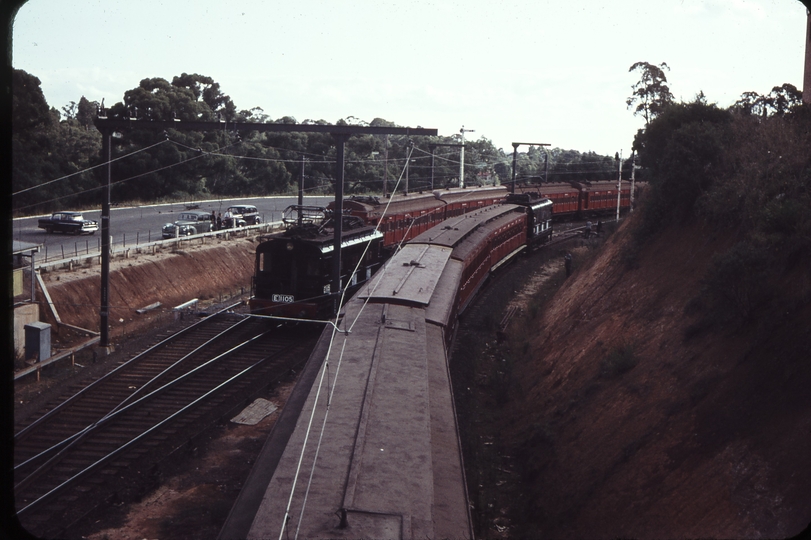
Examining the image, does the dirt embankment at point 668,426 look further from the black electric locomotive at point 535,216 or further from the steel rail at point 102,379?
the black electric locomotive at point 535,216

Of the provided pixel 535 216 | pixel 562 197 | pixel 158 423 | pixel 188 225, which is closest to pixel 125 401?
pixel 158 423

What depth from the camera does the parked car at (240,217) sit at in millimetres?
42969

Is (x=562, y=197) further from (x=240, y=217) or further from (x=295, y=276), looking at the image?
(x=295, y=276)

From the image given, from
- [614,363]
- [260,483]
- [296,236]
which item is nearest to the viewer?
[260,483]

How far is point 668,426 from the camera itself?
38.8ft

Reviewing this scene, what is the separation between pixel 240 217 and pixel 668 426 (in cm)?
3606

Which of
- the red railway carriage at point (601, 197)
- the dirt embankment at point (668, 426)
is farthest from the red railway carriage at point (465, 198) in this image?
the dirt embankment at point (668, 426)

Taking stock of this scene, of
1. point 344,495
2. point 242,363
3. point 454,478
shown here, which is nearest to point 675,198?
point 242,363

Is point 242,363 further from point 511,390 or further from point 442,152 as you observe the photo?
point 442,152

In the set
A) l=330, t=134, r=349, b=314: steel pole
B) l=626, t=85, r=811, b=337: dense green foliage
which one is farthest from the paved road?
l=626, t=85, r=811, b=337: dense green foliage

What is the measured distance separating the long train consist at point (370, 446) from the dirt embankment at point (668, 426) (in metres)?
3.09

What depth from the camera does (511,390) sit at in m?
17.8

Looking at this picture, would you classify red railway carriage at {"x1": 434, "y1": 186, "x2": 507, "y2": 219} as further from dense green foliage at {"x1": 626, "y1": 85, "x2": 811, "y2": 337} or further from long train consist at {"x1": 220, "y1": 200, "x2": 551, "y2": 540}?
long train consist at {"x1": 220, "y1": 200, "x2": 551, "y2": 540}

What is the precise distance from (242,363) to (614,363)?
10172 mm
